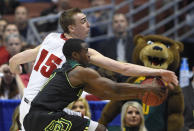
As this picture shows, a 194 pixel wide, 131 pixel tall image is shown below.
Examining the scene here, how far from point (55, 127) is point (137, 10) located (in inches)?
237

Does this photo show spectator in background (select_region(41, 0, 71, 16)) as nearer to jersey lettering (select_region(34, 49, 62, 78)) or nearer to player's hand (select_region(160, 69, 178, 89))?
jersey lettering (select_region(34, 49, 62, 78))

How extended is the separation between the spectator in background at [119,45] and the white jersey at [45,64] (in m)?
3.58

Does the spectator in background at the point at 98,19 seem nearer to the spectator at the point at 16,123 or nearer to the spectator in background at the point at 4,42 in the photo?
the spectator in background at the point at 4,42

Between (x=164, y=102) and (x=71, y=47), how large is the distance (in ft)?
8.82

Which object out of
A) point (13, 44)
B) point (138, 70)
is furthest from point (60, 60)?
point (13, 44)

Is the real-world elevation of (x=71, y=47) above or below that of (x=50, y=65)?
above

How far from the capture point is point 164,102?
7.27 m

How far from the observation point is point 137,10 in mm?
10586

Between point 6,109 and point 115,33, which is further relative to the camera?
point 115,33

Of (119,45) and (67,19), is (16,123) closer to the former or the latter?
(67,19)

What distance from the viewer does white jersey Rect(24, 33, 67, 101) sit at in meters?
5.30

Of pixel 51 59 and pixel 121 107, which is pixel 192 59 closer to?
pixel 121 107

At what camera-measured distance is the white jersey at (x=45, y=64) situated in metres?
5.30

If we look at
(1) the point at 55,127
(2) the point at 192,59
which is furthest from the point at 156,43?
(2) the point at 192,59
